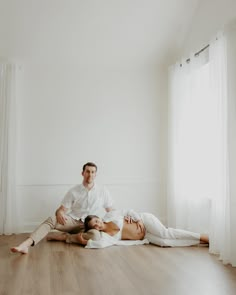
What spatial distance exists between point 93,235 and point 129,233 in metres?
0.44

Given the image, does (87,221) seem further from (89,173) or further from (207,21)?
(207,21)

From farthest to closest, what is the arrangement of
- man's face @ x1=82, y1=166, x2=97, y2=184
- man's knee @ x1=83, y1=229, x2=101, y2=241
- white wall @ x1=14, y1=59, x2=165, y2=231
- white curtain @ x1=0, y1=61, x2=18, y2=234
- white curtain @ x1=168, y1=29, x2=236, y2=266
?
white wall @ x1=14, y1=59, x2=165, y2=231 → white curtain @ x1=0, y1=61, x2=18, y2=234 → man's face @ x1=82, y1=166, x2=97, y2=184 → man's knee @ x1=83, y1=229, x2=101, y2=241 → white curtain @ x1=168, y1=29, x2=236, y2=266

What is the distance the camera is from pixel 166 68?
218 inches

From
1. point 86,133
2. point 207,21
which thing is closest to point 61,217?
point 86,133

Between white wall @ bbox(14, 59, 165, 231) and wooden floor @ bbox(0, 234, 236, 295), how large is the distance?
118 cm

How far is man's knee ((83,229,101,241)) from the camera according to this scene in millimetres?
4051

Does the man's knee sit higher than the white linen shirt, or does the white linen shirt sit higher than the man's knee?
the white linen shirt

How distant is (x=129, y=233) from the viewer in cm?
425

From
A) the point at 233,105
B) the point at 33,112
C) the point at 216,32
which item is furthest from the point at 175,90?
the point at 33,112

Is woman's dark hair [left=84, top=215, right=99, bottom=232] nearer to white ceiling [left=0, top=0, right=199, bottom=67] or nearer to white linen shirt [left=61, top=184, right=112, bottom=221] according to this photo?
white linen shirt [left=61, top=184, right=112, bottom=221]

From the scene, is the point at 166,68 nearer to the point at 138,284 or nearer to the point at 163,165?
the point at 163,165

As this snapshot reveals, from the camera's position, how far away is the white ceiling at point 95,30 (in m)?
4.53

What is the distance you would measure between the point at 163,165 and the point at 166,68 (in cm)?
142

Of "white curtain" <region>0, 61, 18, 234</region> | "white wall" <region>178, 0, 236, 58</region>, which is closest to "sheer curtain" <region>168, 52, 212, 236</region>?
"white wall" <region>178, 0, 236, 58</region>
